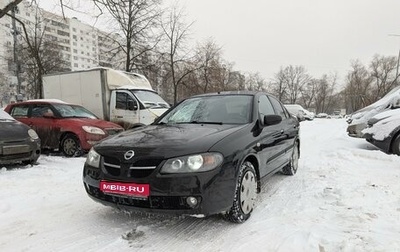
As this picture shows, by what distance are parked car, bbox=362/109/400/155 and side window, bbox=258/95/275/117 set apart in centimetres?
437

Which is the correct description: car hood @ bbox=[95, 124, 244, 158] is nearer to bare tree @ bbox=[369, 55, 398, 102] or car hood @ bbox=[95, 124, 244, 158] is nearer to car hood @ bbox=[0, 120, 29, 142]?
car hood @ bbox=[0, 120, 29, 142]

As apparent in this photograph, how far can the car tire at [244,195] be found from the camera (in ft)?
11.8

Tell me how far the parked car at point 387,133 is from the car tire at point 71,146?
748 cm

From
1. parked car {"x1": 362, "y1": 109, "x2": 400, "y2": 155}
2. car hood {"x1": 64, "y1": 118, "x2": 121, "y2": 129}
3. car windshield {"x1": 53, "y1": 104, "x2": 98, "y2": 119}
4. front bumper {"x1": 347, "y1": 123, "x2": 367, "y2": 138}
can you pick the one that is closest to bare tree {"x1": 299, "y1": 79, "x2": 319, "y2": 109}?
front bumper {"x1": 347, "y1": 123, "x2": 367, "y2": 138}

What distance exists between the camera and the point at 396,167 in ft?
22.1

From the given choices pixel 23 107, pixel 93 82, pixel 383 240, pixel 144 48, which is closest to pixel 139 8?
pixel 144 48

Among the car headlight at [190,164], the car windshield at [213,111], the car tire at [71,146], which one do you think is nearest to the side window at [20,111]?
the car tire at [71,146]

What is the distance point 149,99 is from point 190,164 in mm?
8798

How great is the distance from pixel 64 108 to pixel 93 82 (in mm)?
2825

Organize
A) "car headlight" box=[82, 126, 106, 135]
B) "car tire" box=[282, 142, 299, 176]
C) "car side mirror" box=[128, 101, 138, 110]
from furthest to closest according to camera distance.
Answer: "car side mirror" box=[128, 101, 138, 110] < "car headlight" box=[82, 126, 106, 135] < "car tire" box=[282, 142, 299, 176]

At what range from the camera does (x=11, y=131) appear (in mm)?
6605

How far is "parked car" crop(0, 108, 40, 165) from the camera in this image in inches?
250

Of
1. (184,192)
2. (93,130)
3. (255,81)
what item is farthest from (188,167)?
(255,81)

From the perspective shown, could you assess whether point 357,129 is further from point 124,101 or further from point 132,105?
point 124,101
